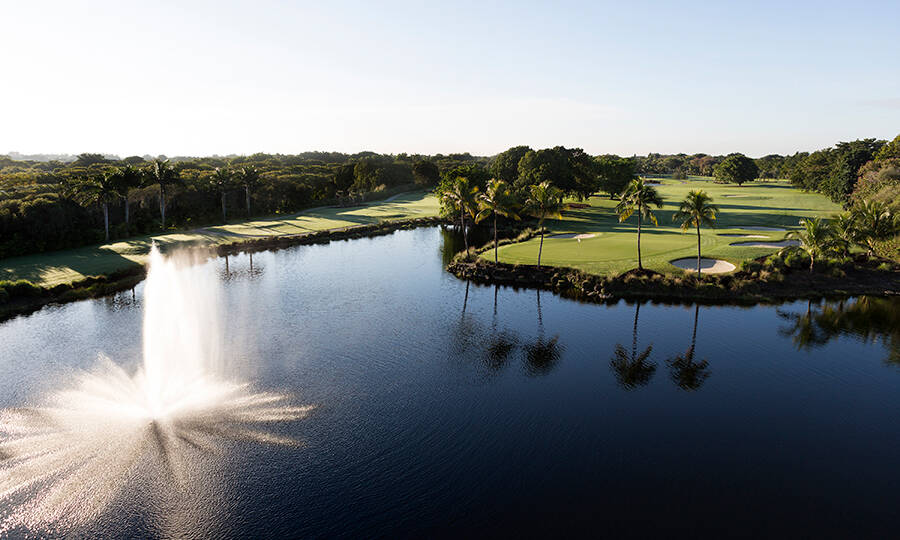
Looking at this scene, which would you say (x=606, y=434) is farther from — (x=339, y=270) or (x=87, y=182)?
(x=87, y=182)

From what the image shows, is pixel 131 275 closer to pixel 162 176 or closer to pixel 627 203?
pixel 162 176

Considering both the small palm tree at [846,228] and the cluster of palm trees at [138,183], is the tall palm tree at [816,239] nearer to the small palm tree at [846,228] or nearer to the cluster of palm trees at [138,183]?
the small palm tree at [846,228]

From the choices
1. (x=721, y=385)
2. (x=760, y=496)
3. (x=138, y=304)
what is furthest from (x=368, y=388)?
(x=138, y=304)

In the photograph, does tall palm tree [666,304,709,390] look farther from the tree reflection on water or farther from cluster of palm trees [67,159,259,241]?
cluster of palm trees [67,159,259,241]

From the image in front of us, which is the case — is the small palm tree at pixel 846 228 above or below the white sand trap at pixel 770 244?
above

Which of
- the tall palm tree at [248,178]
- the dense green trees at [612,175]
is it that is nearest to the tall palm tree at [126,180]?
the tall palm tree at [248,178]
